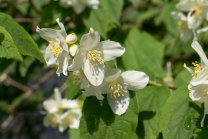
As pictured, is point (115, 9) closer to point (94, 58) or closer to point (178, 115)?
point (94, 58)

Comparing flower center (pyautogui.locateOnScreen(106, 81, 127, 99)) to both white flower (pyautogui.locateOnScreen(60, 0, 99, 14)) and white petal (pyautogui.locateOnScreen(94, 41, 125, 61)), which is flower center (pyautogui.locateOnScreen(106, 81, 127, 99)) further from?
white flower (pyautogui.locateOnScreen(60, 0, 99, 14))

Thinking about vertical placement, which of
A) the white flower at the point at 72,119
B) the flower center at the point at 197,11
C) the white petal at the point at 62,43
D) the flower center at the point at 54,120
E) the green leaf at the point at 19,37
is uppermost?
the flower center at the point at 197,11

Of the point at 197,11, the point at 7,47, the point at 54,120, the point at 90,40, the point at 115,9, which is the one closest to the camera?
the point at 7,47

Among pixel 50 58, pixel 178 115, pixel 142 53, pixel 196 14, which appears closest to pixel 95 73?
pixel 50 58

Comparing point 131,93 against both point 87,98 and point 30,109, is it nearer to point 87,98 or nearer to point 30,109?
point 87,98

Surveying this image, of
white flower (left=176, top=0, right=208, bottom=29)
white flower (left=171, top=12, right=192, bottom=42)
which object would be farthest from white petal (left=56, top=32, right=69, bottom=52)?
white flower (left=171, top=12, right=192, bottom=42)

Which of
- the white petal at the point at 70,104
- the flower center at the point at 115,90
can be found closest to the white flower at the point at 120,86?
the flower center at the point at 115,90

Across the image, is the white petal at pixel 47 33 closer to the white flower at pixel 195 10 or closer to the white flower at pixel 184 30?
the white flower at pixel 195 10
